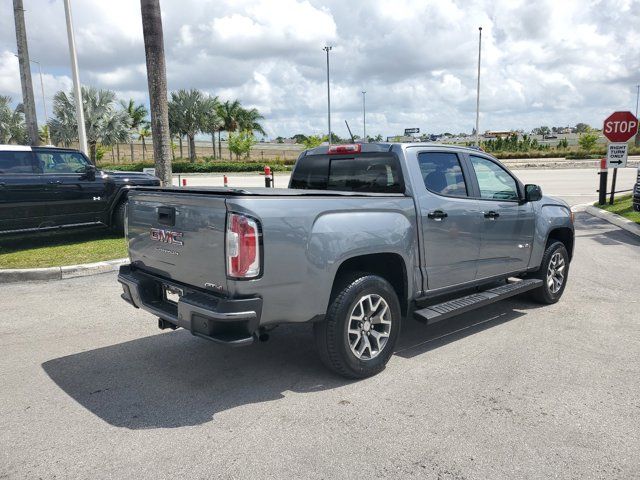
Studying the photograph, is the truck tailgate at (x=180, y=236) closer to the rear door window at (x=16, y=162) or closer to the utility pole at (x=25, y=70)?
the rear door window at (x=16, y=162)

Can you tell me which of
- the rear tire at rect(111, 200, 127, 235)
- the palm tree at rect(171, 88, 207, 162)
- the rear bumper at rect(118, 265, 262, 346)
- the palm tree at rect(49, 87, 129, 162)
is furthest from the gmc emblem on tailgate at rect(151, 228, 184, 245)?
the palm tree at rect(171, 88, 207, 162)

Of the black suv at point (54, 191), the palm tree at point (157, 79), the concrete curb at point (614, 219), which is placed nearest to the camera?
the black suv at point (54, 191)

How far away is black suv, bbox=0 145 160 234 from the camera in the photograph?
899 centimetres

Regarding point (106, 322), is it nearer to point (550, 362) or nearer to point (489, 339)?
point (489, 339)

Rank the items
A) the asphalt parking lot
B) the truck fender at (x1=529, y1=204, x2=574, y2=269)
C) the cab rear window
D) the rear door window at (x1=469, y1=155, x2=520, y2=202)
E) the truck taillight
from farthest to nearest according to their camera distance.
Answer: the truck fender at (x1=529, y1=204, x2=574, y2=269), the rear door window at (x1=469, y1=155, x2=520, y2=202), the cab rear window, the truck taillight, the asphalt parking lot

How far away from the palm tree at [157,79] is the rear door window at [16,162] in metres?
2.63

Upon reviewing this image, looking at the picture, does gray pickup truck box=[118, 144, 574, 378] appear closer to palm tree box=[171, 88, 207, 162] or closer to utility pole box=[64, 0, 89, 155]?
utility pole box=[64, 0, 89, 155]

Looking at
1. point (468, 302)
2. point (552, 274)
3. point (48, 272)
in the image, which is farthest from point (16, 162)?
point (552, 274)

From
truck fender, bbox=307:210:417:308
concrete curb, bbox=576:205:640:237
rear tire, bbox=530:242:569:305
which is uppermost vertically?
truck fender, bbox=307:210:417:308

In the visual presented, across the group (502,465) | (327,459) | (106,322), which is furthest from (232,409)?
(106,322)

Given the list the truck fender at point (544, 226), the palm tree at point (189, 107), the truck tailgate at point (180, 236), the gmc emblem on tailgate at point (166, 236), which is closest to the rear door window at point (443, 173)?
the truck fender at point (544, 226)

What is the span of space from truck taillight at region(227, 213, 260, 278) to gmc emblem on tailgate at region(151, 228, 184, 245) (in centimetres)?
60

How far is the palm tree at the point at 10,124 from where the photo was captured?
45.6m

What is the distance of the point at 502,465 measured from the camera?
9.81 feet
